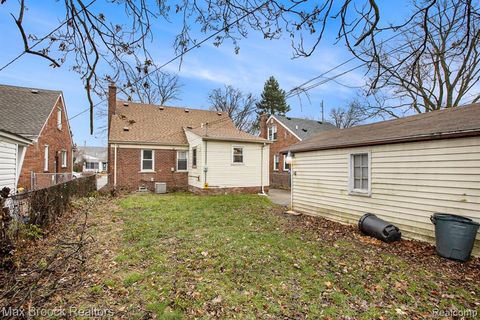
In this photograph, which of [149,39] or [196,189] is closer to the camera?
[149,39]

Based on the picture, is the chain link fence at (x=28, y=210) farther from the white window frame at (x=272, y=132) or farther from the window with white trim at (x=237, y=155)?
the white window frame at (x=272, y=132)

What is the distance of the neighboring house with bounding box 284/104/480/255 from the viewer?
5648mm

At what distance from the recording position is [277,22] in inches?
114

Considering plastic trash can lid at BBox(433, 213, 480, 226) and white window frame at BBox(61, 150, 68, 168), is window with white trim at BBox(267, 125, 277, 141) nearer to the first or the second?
white window frame at BBox(61, 150, 68, 168)

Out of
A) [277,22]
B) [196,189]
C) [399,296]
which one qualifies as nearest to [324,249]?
[399,296]

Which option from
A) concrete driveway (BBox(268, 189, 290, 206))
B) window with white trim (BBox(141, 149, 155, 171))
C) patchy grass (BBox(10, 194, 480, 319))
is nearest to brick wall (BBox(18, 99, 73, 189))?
window with white trim (BBox(141, 149, 155, 171))

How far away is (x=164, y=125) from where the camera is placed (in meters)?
18.4

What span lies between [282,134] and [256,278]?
2078cm

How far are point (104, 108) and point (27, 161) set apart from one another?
11846mm

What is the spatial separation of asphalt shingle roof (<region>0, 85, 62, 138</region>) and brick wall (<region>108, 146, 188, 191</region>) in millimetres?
4028

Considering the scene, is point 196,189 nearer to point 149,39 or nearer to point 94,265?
point 94,265

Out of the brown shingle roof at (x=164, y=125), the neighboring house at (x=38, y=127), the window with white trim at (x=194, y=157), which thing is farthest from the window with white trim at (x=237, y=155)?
the neighboring house at (x=38, y=127)

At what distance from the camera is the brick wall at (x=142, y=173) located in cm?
1594

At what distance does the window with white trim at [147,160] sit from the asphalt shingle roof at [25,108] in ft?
17.9
